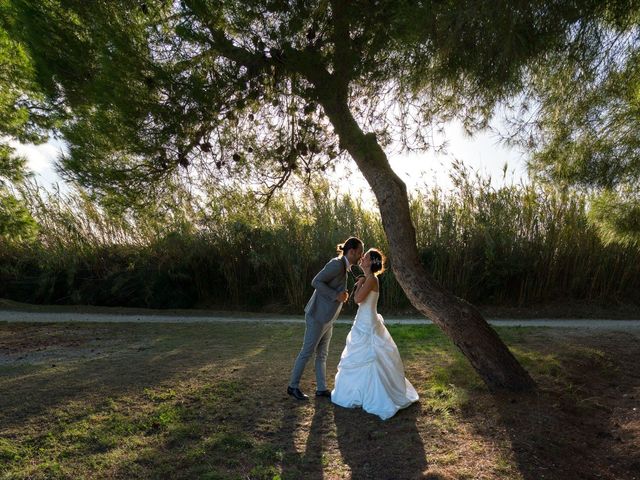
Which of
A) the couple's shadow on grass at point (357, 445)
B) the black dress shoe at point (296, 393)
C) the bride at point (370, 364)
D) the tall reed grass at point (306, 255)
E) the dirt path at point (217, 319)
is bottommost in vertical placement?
the couple's shadow on grass at point (357, 445)

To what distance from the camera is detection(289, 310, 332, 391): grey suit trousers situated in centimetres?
648

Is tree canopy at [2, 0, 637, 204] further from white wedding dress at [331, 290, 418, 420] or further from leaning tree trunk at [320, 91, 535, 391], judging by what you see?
white wedding dress at [331, 290, 418, 420]

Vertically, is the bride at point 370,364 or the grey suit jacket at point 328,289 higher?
the grey suit jacket at point 328,289

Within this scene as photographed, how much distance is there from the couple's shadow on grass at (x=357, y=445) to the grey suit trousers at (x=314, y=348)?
333mm

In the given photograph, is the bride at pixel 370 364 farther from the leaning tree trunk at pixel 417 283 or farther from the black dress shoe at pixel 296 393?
the leaning tree trunk at pixel 417 283

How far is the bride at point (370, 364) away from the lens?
6.21 metres

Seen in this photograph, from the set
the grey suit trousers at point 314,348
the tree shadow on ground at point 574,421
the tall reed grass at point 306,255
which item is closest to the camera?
the tree shadow on ground at point 574,421

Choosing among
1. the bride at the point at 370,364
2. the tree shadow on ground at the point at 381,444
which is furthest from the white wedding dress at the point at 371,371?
the tree shadow on ground at the point at 381,444

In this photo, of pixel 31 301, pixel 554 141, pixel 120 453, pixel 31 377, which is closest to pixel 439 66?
pixel 554 141

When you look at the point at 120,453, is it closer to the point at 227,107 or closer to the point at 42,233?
Answer: the point at 227,107

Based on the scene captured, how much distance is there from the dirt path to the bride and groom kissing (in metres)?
6.05

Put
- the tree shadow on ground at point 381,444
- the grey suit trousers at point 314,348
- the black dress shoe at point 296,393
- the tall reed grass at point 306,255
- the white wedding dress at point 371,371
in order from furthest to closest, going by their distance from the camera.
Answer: the tall reed grass at point 306,255, the black dress shoe at point 296,393, the grey suit trousers at point 314,348, the white wedding dress at point 371,371, the tree shadow on ground at point 381,444

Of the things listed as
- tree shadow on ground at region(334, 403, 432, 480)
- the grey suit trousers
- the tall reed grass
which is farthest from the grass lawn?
the tall reed grass

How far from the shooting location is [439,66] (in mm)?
6387
